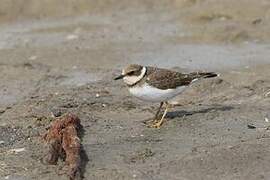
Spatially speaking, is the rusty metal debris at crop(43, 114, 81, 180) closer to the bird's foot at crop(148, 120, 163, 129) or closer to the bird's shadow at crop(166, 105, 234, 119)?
the bird's foot at crop(148, 120, 163, 129)

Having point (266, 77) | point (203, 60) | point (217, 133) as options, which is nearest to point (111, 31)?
point (203, 60)

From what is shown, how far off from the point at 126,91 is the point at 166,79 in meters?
1.90

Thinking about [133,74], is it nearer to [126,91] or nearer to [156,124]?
[156,124]

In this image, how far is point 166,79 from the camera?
9125 mm

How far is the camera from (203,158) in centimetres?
752

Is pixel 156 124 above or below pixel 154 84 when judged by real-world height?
below

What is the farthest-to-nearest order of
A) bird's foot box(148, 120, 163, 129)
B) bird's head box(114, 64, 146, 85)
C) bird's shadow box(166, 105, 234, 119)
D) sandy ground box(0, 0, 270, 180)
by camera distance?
bird's shadow box(166, 105, 234, 119)
bird's head box(114, 64, 146, 85)
bird's foot box(148, 120, 163, 129)
sandy ground box(0, 0, 270, 180)

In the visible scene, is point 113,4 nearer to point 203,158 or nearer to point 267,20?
point 267,20

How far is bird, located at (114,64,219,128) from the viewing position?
8930 mm

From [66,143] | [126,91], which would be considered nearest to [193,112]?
[126,91]

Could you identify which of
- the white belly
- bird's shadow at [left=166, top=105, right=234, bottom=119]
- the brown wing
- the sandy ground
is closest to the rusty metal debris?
the sandy ground

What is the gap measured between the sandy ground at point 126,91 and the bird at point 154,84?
0.32 meters

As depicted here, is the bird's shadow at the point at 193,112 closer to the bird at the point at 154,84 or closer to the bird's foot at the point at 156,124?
the bird at the point at 154,84

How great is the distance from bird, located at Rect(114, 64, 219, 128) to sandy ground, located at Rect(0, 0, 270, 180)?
0.32 m
